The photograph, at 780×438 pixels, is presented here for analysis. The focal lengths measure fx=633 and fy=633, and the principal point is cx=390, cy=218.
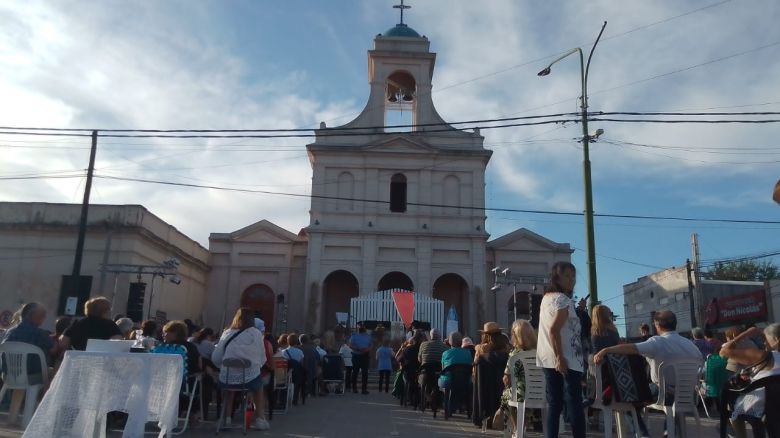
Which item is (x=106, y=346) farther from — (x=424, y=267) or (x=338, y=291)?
(x=338, y=291)

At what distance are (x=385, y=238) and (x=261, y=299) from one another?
21.9 ft

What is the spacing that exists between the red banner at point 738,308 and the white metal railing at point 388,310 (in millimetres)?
13862

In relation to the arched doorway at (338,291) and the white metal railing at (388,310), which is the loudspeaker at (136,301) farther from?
the arched doorway at (338,291)

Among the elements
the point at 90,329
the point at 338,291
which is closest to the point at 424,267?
the point at 338,291

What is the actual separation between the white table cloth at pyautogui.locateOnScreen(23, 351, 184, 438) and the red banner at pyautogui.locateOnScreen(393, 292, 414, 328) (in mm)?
17293

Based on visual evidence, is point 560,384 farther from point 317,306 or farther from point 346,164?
point 346,164

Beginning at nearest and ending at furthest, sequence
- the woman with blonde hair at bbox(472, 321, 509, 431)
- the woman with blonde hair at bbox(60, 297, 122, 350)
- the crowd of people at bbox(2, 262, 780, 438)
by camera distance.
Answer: the crowd of people at bbox(2, 262, 780, 438)
the woman with blonde hair at bbox(60, 297, 122, 350)
the woman with blonde hair at bbox(472, 321, 509, 431)

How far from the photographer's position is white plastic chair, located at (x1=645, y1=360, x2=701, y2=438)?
6418mm

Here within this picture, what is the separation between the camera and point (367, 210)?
29.6m

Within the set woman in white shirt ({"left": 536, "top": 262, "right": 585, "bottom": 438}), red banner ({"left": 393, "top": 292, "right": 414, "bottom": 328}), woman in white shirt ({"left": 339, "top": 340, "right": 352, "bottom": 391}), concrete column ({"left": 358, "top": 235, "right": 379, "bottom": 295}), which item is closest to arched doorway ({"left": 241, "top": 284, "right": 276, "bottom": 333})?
concrete column ({"left": 358, "top": 235, "right": 379, "bottom": 295})

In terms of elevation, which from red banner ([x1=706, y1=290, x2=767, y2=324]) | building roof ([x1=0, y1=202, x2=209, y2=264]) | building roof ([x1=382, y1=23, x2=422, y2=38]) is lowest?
red banner ([x1=706, y1=290, x2=767, y2=324])

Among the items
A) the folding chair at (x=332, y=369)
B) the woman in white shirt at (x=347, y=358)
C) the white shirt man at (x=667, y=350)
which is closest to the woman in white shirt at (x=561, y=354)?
the white shirt man at (x=667, y=350)

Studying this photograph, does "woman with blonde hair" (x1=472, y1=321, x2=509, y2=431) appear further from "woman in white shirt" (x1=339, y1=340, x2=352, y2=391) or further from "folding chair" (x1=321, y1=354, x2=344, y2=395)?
"woman in white shirt" (x1=339, y1=340, x2=352, y2=391)

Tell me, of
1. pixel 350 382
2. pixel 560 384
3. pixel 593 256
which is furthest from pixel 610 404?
pixel 350 382
